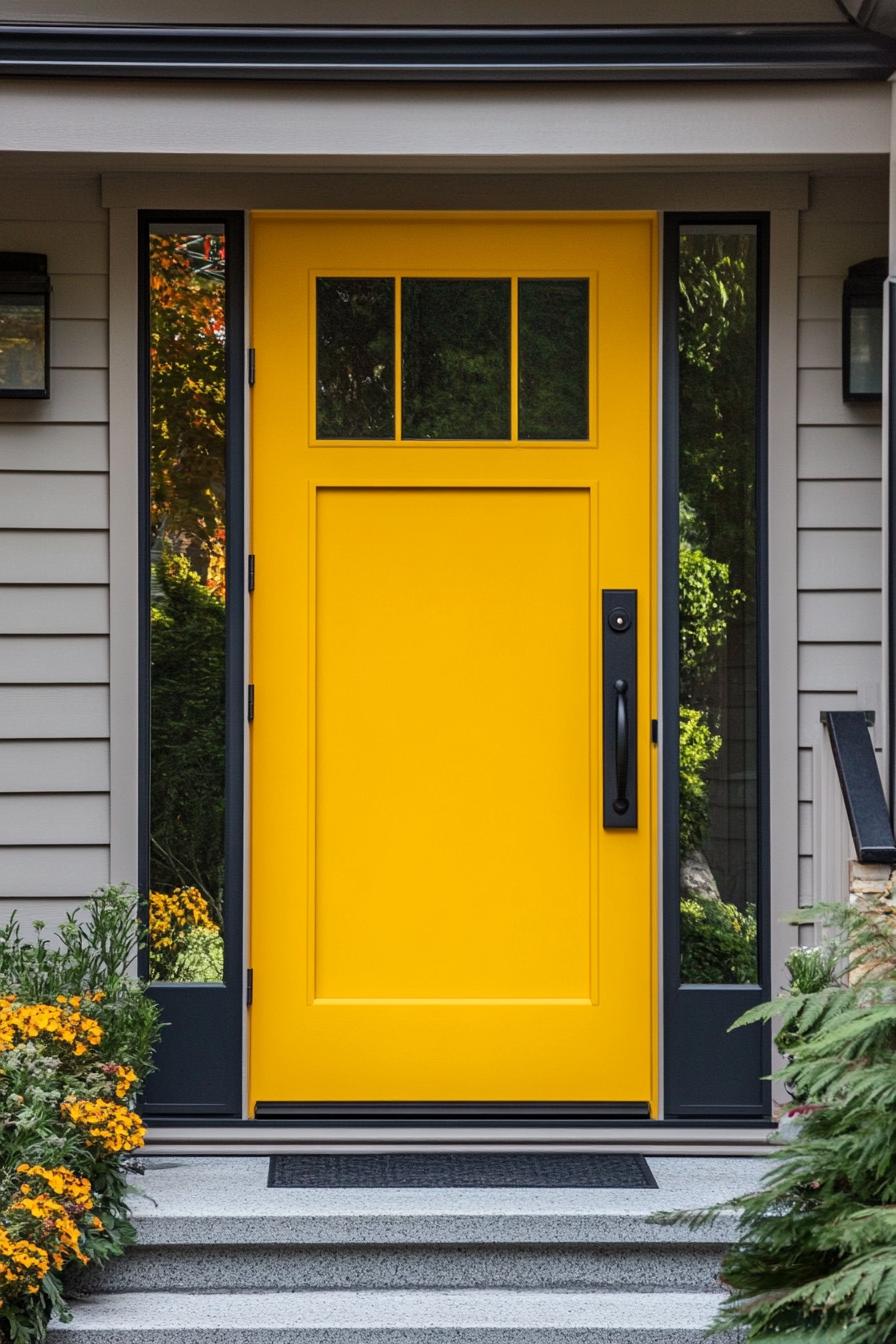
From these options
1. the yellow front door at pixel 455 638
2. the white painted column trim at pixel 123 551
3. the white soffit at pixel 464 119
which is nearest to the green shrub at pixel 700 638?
the yellow front door at pixel 455 638

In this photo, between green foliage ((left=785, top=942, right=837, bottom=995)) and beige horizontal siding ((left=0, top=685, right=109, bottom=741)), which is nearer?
green foliage ((left=785, top=942, right=837, bottom=995))

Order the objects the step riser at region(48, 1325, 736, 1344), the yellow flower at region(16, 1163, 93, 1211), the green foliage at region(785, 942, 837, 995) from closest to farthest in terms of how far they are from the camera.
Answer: the yellow flower at region(16, 1163, 93, 1211), the step riser at region(48, 1325, 736, 1344), the green foliage at region(785, 942, 837, 995)

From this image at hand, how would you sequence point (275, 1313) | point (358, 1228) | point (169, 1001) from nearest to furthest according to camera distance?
point (275, 1313)
point (358, 1228)
point (169, 1001)

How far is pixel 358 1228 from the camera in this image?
9.46ft

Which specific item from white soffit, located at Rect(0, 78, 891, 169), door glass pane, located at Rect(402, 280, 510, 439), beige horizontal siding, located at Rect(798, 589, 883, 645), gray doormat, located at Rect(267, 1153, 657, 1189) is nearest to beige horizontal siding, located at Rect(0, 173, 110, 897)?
white soffit, located at Rect(0, 78, 891, 169)

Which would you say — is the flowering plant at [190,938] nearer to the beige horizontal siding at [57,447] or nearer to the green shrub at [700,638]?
the beige horizontal siding at [57,447]

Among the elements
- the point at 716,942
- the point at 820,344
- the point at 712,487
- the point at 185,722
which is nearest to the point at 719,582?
the point at 712,487

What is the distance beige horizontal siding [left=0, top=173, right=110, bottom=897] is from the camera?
3438 millimetres

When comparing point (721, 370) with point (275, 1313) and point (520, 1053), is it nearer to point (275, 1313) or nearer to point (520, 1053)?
point (520, 1053)

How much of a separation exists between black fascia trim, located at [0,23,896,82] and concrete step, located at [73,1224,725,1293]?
2557mm

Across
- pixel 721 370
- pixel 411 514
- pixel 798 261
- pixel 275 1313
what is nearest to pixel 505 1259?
pixel 275 1313

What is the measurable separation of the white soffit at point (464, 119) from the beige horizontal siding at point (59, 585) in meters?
0.34

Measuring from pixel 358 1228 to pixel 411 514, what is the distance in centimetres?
168

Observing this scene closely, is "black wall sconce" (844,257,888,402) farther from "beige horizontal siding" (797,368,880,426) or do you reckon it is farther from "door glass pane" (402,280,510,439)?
"door glass pane" (402,280,510,439)
